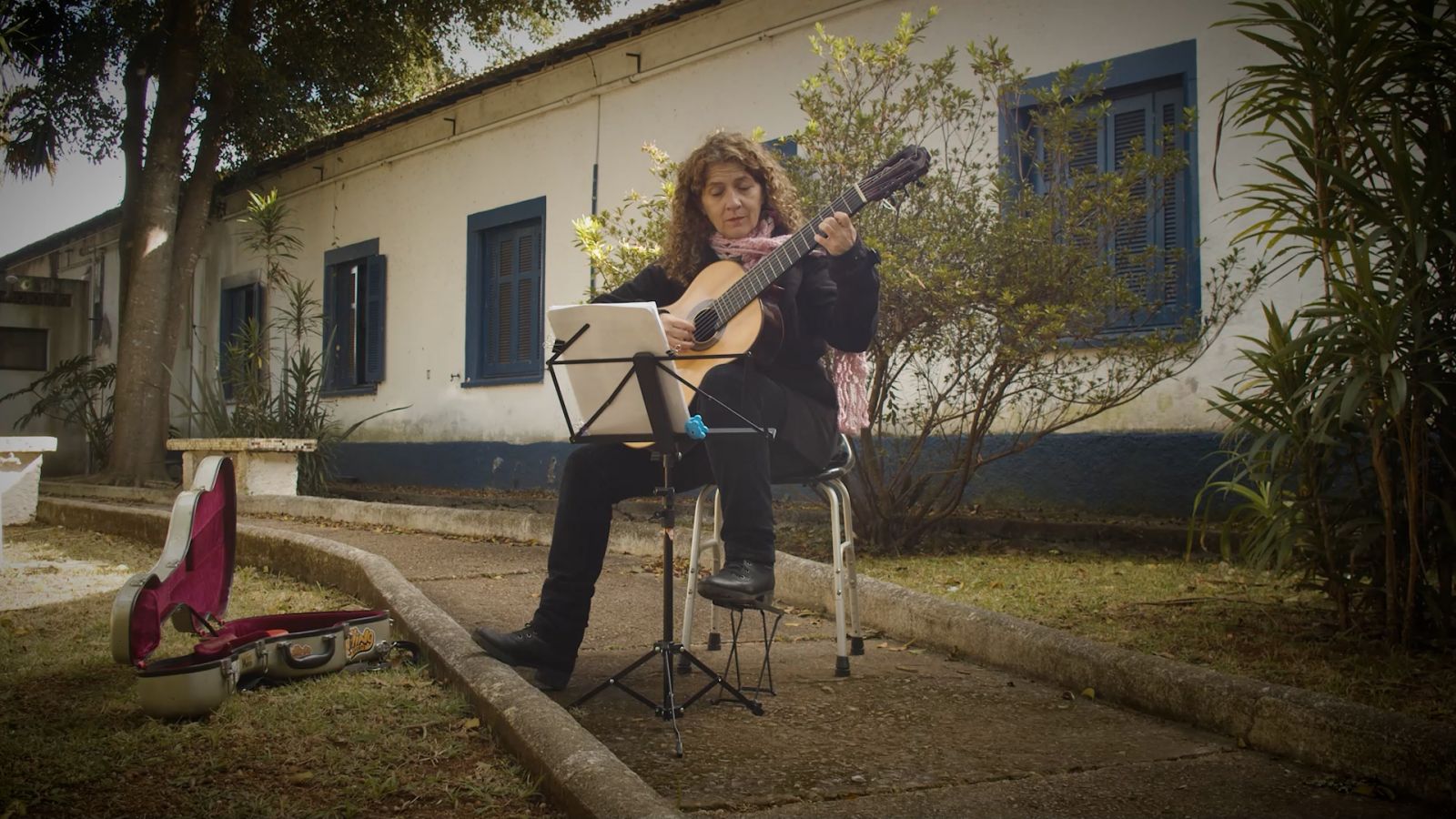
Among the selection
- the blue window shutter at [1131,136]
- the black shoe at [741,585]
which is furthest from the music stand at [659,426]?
the blue window shutter at [1131,136]

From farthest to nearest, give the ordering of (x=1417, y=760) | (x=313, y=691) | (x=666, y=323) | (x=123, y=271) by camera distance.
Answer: (x=123, y=271) < (x=666, y=323) < (x=313, y=691) < (x=1417, y=760)

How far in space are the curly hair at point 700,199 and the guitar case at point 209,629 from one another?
146cm

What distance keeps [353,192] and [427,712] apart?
501 inches

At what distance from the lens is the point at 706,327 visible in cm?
335

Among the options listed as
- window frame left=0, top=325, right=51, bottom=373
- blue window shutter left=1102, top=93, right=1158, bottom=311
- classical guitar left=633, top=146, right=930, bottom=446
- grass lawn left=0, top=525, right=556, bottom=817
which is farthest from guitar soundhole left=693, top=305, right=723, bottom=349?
window frame left=0, top=325, right=51, bottom=373

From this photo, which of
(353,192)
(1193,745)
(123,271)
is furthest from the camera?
(353,192)

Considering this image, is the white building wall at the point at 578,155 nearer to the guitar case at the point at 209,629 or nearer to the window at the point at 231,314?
the window at the point at 231,314

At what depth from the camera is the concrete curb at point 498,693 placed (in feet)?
6.73

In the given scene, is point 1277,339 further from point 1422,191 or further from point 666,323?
point 666,323

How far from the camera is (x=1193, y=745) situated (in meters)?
2.67

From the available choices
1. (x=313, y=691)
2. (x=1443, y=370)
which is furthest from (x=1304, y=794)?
(x=313, y=691)

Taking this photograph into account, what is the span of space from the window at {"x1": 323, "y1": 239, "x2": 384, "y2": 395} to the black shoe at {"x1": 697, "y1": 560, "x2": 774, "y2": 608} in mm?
11501

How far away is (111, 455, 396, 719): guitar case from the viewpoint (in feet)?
9.11

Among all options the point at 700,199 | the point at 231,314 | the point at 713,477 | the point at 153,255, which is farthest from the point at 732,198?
the point at 231,314
